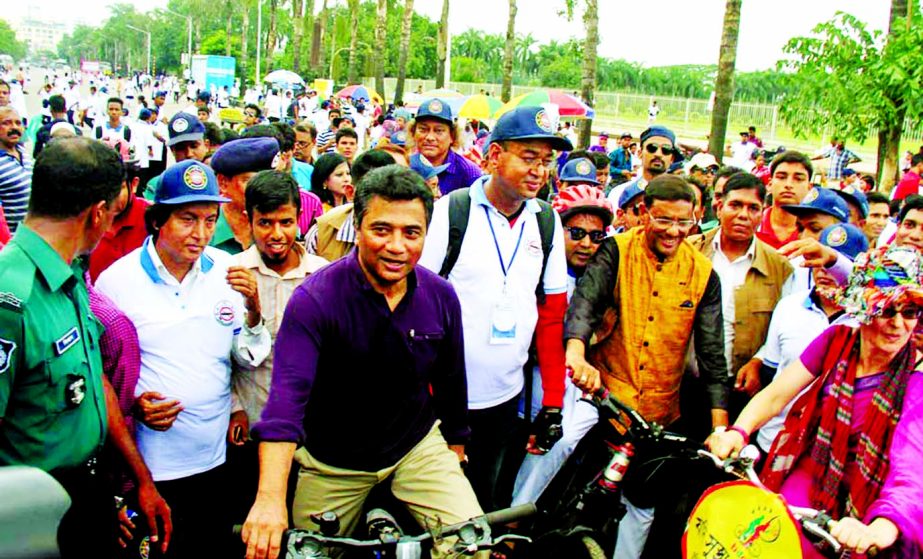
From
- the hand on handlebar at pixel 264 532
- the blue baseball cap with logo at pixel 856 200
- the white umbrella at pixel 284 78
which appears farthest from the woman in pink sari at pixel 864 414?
the white umbrella at pixel 284 78

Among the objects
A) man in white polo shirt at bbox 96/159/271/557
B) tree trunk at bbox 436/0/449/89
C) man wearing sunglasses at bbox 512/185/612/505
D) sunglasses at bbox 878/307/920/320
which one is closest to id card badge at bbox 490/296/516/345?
man wearing sunglasses at bbox 512/185/612/505

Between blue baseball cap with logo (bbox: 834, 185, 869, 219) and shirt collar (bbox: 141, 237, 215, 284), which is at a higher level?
blue baseball cap with logo (bbox: 834, 185, 869, 219)

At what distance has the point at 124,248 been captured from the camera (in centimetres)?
517

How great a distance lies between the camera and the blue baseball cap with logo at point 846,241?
487 cm

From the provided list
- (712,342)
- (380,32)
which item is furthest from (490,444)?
(380,32)

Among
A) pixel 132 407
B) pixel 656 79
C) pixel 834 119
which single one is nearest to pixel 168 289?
pixel 132 407

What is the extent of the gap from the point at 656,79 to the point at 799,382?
6781cm

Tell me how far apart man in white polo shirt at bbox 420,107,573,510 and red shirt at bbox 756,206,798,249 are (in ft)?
7.32

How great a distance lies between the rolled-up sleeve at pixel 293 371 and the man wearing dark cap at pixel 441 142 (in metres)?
4.08

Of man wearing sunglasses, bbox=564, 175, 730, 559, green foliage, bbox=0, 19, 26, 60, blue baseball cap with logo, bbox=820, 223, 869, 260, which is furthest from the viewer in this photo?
green foliage, bbox=0, 19, 26, 60

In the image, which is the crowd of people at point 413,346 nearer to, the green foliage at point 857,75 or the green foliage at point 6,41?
the green foliage at point 857,75

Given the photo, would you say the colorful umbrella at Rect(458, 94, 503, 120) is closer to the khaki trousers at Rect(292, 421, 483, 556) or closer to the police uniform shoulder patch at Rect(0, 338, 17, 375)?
the khaki trousers at Rect(292, 421, 483, 556)

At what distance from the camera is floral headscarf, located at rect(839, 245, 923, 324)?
11.2 feet

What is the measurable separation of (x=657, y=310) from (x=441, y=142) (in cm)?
331
